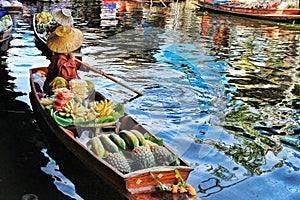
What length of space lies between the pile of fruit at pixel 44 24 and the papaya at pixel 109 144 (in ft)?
28.7

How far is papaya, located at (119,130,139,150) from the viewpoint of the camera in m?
4.57

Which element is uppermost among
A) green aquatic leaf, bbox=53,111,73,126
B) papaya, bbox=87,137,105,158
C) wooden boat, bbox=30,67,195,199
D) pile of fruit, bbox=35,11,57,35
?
pile of fruit, bbox=35,11,57,35

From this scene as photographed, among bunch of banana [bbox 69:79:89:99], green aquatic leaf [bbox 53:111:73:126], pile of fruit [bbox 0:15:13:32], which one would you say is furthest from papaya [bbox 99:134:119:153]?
pile of fruit [bbox 0:15:13:32]

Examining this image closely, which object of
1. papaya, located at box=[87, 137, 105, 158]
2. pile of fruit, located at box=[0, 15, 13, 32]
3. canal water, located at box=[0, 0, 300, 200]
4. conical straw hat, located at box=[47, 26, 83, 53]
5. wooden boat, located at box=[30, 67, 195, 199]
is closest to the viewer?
wooden boat, located at box=[30, 67, 195, 199]

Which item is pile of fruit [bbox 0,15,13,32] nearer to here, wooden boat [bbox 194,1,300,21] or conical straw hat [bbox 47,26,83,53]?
conical straw hat [bbox 47,26,83,53]

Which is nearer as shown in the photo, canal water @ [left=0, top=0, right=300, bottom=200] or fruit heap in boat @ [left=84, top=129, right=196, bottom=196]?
fruit heap in boat @ [left=84, top=129, right=196, bottom=196]

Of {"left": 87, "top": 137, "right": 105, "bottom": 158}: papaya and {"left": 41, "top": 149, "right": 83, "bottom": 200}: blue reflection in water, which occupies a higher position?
{"left": 87, "top": 137, "right": 105, "bottom": 158}: papaya

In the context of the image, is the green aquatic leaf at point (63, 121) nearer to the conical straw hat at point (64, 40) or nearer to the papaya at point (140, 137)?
the papaya at point (140, 137)

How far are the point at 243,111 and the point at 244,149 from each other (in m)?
1.76

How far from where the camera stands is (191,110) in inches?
299

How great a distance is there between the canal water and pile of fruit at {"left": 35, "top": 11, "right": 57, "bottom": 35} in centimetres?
75

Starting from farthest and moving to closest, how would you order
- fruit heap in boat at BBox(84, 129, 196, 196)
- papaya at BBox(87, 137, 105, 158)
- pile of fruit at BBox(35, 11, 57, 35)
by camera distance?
pile of fruit at BBox(35, 11, 57, 35), papaya at BBox(87, 137, 105, 158), fruit heap in boat at BBox(84, 129, 196, 196)

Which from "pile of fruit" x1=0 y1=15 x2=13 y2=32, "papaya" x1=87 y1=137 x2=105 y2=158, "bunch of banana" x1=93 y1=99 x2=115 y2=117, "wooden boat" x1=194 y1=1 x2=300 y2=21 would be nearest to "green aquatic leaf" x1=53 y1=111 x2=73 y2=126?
"bunch of banana" x1=93 y1=99 x2=115 y2=117

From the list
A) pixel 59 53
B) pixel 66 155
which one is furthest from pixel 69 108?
pixel 59 53
